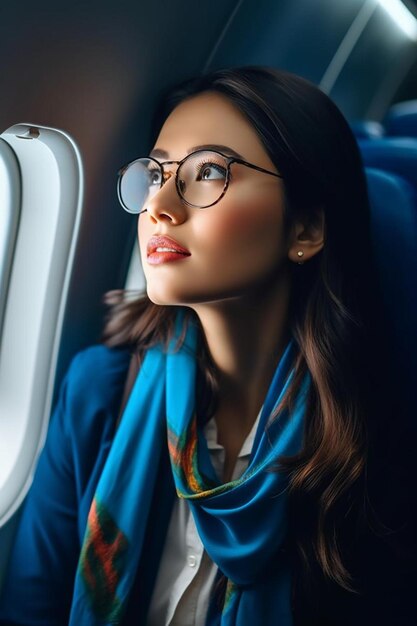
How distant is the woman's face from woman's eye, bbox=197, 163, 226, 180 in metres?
0.02

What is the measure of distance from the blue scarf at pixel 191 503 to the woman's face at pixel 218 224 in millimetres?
204

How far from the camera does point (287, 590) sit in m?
1.08

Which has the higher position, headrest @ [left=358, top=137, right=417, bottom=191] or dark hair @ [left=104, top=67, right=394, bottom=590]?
headrest @ [left=358, top=137, right=417, bottom=191]

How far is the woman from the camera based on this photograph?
102cm

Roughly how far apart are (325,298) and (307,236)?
0.12 metres

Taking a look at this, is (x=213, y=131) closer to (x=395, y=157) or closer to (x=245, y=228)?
(x=245, y=228)

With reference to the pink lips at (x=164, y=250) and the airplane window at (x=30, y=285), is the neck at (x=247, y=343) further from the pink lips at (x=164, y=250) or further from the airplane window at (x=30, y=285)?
the airplane window at (x=30, y=285)

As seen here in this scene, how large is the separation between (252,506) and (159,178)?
584mm

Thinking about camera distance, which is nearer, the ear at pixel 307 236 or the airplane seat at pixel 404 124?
the ear at pixel 307 236

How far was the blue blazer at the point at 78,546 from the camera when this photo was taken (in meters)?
1.13

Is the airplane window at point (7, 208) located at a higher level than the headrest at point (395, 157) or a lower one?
lower

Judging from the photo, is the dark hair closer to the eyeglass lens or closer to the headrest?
the eyeglass lens

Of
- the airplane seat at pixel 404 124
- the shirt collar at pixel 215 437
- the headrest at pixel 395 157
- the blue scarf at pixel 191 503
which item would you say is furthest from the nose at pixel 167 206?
the airplane seat at pixel 404 124

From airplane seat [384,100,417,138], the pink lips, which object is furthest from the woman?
airplane seat [384,100,417,138]
